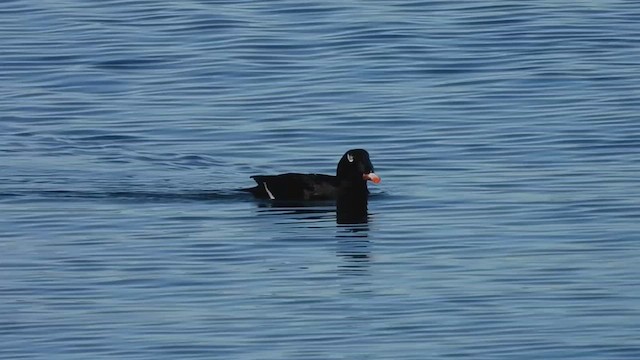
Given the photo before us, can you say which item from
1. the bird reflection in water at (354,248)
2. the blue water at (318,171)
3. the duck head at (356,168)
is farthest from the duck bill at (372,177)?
the bird reflection in water at (354,248)

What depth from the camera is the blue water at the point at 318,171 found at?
14.9m

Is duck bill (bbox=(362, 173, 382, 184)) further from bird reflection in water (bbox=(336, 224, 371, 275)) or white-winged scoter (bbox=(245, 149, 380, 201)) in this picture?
bird reflection in water (bbox=(336, 224, 371, 275))

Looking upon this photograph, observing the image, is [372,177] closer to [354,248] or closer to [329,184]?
[329,184]

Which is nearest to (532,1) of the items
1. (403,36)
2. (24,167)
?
(403,36)

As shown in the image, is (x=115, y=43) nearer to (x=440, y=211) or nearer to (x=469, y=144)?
(x=469, y=144)

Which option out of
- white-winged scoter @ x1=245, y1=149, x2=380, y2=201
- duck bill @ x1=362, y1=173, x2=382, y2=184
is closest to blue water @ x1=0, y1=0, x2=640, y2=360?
white-winged scoter @ x1=245, y1=149, x2=380, y2=201

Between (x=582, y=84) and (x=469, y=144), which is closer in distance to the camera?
(x=469, y=144)

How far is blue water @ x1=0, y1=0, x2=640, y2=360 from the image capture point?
587 inches

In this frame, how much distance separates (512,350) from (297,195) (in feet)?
22.0

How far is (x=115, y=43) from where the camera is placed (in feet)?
100

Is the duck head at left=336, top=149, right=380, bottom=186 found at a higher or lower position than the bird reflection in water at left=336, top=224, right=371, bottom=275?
higher

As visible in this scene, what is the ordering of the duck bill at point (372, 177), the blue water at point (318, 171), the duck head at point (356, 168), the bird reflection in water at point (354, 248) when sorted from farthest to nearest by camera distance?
the duck head at point (356, 168) → the duck bill at point (372, 177) → the bird reflection in water at point (354, 248) → the blue water at point (318, 171)

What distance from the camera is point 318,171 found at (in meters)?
22.1

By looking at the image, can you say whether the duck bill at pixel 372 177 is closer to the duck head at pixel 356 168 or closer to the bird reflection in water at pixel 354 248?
the duck head at pixel 356 168
